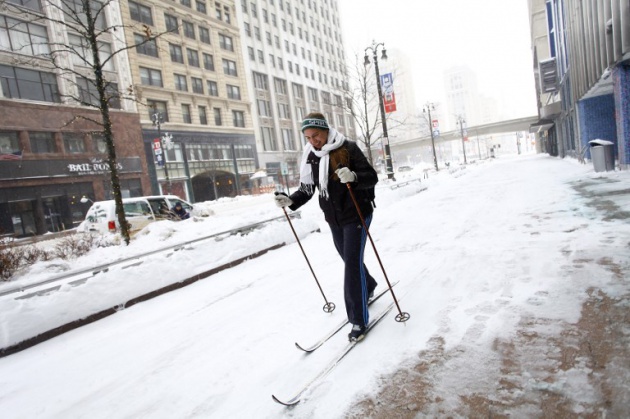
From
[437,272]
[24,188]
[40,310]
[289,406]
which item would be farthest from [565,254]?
[24,188]

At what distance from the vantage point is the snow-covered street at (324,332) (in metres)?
2.50

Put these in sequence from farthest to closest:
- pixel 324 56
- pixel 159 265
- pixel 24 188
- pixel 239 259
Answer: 1. pixel 324 56
2. pixel 24 188
3. pixel 239 259
4. pixel 159 265

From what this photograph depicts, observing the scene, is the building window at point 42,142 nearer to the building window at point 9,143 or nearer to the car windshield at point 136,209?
the building window at point 9,143

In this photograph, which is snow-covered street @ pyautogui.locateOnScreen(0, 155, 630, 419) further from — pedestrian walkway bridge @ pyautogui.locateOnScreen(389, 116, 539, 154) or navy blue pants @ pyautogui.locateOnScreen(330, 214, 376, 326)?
pedestrian walkway bridge @ pyautogui.locateOnScreen(389, 116, 539, 154)

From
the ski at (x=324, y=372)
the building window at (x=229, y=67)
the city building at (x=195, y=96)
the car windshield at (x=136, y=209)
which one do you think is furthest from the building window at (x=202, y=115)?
the ski at (x=324, y=372)

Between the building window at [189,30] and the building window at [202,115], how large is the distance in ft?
27.4

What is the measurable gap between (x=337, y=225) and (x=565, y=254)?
3421mm

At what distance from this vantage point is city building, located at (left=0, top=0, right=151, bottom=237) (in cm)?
2503

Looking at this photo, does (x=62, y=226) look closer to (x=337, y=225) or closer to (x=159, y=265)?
(x=159, y=265)

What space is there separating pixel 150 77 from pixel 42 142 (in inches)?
544

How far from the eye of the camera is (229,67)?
4703 cm

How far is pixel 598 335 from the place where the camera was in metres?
2.77

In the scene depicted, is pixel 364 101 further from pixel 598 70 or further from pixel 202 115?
pixel 202 115

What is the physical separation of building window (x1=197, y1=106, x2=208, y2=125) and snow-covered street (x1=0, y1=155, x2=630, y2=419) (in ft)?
126
